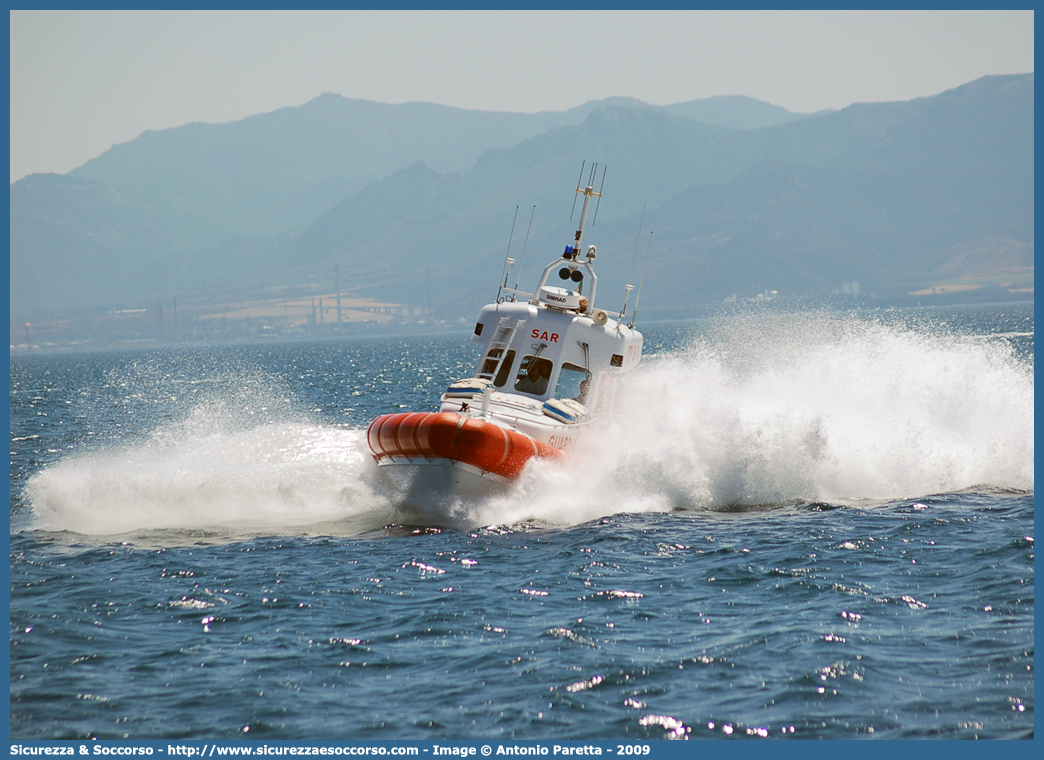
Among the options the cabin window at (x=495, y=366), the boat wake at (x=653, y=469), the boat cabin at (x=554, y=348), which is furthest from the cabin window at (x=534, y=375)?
the boat wake at (x=653, y=469)

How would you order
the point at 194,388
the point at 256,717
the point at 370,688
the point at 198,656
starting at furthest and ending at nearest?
the point at 194,388 → the point at 198,656 → the point at 370,688 → the point at 256,717

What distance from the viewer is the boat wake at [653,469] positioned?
16562 millimetres

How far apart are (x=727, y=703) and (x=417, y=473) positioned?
8.11 metres

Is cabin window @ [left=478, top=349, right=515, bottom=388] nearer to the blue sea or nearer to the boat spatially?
the boat

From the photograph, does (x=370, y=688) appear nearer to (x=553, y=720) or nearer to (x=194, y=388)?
(x=553, y=720)

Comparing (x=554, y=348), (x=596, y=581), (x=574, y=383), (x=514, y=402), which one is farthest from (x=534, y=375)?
(x=596, y=581)

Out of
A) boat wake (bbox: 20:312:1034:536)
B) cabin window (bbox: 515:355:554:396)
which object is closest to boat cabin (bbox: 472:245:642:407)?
cabin window (bbox: 515:355:554:396)

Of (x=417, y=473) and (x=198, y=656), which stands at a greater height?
(x=417, y=473)

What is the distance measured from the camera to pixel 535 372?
63.1ft

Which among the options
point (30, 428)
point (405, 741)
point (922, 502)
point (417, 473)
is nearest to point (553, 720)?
point (405, 741)

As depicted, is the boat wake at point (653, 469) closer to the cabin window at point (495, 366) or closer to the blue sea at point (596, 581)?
the blue sea at point (596, 581)

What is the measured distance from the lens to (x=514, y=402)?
1814 cm

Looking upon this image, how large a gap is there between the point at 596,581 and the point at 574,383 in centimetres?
723

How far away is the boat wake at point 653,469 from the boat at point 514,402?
406mm
